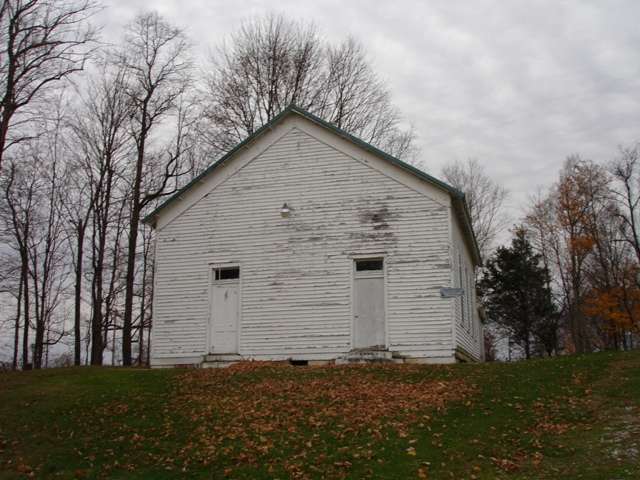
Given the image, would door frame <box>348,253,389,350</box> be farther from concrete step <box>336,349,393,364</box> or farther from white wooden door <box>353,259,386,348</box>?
concrete step <box>336,349,393,364</box>

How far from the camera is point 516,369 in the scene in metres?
16.5

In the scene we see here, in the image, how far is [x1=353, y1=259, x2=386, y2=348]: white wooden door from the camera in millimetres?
18672

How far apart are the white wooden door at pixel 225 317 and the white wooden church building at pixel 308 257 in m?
0.03

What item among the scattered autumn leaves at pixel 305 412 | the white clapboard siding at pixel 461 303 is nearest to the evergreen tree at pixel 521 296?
the white clapboard siding at pixel 461 303

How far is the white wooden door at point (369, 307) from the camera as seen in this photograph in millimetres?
18672

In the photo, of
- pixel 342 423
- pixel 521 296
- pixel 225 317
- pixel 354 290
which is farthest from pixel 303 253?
pixel 521 296

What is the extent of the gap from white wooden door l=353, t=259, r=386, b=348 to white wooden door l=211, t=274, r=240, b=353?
3596 mm

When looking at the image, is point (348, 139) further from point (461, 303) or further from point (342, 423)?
point (342, 423)

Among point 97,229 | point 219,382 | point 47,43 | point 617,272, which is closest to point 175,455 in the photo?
point 219,382

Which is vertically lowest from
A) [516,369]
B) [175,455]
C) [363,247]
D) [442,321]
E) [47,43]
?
[175,455]

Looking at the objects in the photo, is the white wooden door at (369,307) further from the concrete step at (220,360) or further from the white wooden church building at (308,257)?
the concrete step at (220,360)

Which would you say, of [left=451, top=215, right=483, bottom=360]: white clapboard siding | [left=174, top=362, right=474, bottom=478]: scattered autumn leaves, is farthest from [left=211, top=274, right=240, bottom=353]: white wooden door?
[left=451, top=215, right=483, bottom=360]: white clapboard siding

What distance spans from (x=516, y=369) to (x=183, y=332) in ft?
31.5

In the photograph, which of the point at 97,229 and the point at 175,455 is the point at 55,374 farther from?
the point at 97,229
